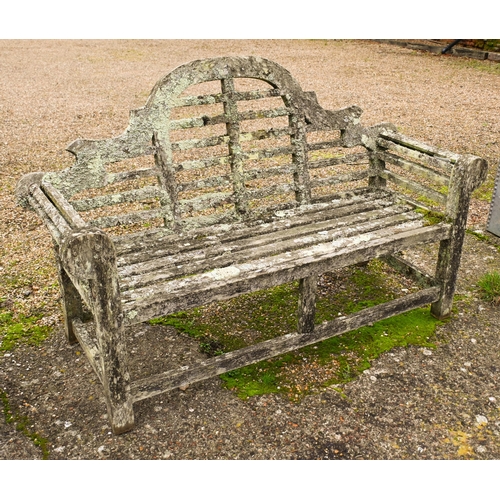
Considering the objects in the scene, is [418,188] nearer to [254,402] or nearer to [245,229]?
[245,229]

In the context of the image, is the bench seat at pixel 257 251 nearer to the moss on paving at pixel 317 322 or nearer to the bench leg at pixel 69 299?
the bench leg at pixel 69 299

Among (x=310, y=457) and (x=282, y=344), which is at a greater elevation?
(x=282, y=344)

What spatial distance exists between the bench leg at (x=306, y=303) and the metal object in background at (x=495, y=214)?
9.53ft

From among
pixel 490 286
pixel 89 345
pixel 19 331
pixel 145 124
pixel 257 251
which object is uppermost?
pixel 145 124

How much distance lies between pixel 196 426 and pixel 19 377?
1.37 m

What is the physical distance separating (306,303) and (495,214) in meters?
3.07

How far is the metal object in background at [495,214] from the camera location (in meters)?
5.71

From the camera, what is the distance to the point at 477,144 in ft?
28.6

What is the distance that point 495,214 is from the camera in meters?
5.86

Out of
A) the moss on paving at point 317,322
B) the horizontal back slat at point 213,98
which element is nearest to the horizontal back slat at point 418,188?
the moss on paving at point 317,322

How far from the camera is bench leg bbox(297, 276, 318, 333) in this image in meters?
3.78

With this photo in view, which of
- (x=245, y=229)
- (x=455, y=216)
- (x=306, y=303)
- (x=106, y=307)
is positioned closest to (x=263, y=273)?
(x=306, y=303)

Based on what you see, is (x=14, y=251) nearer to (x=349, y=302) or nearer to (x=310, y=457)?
(x=349, y=302)
